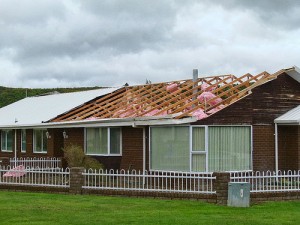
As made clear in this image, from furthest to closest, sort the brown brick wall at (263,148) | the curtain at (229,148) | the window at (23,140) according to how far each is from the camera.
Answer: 1. the window at (23,140)
2. the brown brick wall at (263,148)
3. the curtain at (229,148)

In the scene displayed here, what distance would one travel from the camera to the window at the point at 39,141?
31.8 meters

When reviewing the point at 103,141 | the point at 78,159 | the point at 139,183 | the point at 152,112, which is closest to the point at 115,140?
the point at 103,141

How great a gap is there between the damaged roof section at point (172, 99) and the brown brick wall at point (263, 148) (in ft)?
5.39

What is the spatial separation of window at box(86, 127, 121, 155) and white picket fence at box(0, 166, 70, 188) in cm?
354

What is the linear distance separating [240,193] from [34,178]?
364 inches

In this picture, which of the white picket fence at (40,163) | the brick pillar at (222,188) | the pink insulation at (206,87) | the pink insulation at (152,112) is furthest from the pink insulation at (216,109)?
the white picket fence at (40,163)

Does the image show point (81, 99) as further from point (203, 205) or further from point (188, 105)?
point (203, 205)

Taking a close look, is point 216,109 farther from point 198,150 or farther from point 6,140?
point 6,140

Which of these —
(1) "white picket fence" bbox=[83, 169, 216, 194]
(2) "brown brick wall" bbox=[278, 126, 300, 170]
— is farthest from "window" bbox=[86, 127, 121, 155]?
(2) "brown brick wall" bbox=[278, 126, 300, 170]

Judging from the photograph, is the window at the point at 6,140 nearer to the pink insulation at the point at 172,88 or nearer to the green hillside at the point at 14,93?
the pink insulation at the point at 172,88

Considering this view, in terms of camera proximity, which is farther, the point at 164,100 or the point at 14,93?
the point at 14,93

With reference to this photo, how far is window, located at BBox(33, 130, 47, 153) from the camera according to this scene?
31.8 m

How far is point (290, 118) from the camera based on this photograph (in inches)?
923

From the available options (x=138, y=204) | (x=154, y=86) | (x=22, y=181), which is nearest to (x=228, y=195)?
(x=138, y=204)
